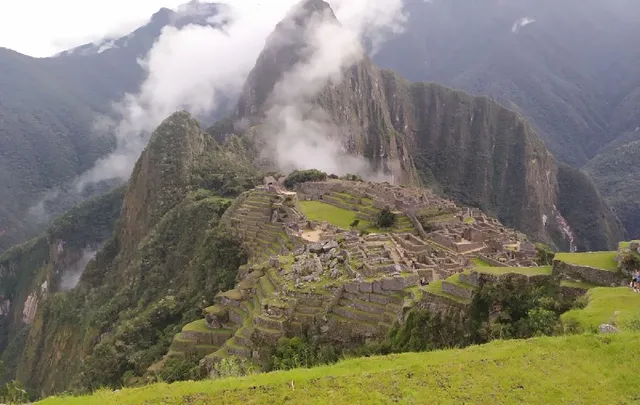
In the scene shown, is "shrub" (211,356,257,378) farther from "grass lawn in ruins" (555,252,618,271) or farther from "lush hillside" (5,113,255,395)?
"lush hillside" (5,113,255,395)

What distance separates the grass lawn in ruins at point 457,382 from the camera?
9484 millimetres

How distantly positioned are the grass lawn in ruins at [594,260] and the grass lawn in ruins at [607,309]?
1.85 metres

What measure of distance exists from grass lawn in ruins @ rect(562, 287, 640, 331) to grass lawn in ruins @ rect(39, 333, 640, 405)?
4.39 feet

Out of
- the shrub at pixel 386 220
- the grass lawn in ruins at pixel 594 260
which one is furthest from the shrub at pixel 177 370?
the shrub at pixel 386 220

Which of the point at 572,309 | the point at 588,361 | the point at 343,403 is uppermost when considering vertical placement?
the point at 572,309

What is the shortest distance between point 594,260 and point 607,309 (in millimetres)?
4506

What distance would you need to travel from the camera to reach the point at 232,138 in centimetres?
11206

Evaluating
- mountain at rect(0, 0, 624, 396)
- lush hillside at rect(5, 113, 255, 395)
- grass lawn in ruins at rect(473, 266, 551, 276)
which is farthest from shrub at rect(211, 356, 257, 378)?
lush hillside at rect(5, 113, 255, 395)

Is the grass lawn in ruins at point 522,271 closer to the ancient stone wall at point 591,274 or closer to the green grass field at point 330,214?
the ancient stone wall at point 591,274

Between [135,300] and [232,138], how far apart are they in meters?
60.1

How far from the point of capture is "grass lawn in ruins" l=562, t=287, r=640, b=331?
12.1 m

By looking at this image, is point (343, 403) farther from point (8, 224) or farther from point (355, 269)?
point (8, 224)

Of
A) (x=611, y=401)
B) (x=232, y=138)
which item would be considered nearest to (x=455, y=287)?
(x=611, y=401)

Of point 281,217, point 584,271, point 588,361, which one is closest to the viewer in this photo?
point 588,361
